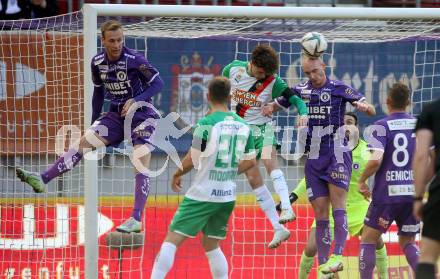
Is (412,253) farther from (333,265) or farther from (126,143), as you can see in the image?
(126,143)

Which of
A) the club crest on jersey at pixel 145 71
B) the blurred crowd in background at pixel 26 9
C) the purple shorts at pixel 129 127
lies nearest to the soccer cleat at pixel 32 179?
the purple shorts at pixel 129 127

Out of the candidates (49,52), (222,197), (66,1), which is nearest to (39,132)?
(49,52)

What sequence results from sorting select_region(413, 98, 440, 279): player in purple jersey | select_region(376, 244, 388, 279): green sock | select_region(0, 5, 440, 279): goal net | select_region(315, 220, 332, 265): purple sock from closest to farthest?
1. select_region(413, 98, 440, 279): player in purple jersey
2. select_region(315, 220, 332, 265): purple sock
3. select_region(0, 5, 440, 279): goal net
4. select_region(376, 244, 388, 279): green sock

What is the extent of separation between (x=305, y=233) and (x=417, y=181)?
5.25 m

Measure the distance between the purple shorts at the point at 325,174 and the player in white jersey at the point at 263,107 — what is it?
35cm

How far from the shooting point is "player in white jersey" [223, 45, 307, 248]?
32.9 feet

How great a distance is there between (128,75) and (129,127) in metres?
0.49

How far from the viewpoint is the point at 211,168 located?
895 cm

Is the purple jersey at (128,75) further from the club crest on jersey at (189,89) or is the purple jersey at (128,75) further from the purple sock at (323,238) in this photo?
the club crest on jersey at (189,89)

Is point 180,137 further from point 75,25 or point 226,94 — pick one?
point 226,94

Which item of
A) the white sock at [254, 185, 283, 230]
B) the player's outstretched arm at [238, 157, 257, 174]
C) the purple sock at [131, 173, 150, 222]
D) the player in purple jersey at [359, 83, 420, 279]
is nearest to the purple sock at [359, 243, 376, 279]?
the player in purple jersey at [359, 83, 420, 279]

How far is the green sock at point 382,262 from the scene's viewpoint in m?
11.0

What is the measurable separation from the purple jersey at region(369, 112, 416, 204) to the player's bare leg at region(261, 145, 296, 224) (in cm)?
89

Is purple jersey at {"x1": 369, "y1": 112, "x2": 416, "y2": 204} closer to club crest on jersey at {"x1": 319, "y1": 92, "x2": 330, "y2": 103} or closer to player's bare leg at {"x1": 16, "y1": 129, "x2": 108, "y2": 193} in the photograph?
club crest on jersey at {"x1": 319, "y1": 92, "x2": 330, "y2": 103}
